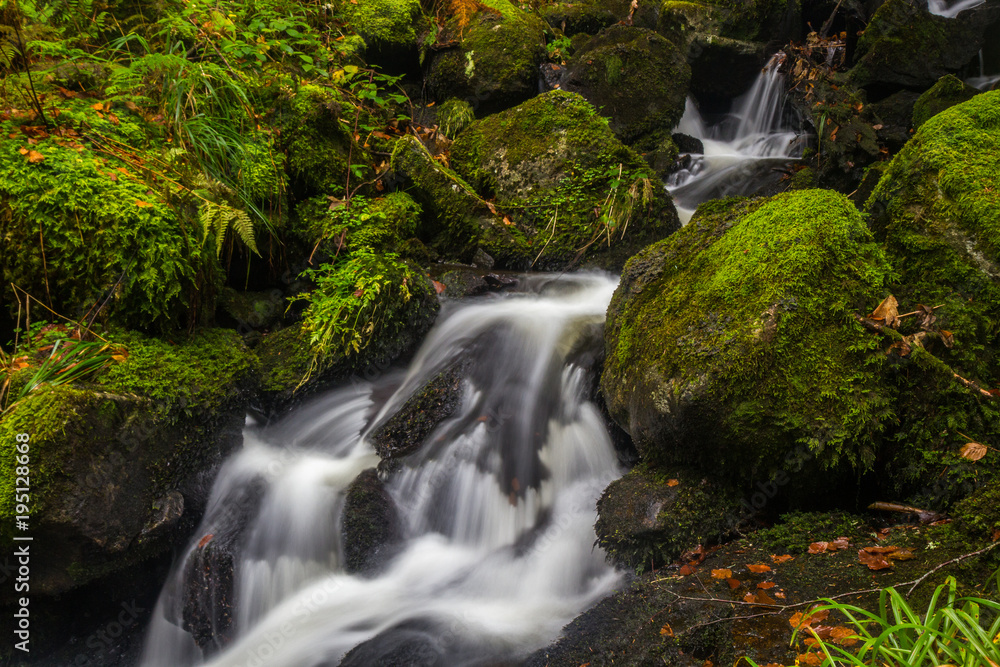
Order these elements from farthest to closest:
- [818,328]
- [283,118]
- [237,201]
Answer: [283,118], [237,201], [818,328]

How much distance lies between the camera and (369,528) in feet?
13.3

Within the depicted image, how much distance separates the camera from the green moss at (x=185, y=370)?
368cm

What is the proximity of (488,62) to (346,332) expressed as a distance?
16.5 feet

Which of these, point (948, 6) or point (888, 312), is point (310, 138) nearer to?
point (888, 312)

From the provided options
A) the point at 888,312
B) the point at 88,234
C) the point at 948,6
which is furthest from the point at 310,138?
the point at 948,6

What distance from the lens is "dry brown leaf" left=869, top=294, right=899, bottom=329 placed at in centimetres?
336

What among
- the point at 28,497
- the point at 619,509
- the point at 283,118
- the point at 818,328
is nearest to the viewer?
the point at 28,497

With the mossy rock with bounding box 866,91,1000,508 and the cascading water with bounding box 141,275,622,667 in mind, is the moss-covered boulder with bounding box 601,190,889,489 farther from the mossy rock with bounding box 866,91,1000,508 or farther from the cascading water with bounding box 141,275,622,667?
the cascading water with bounding box 141,275,622,667

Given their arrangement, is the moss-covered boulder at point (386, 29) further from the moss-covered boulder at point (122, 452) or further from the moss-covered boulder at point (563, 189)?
the moss-covered boulder at point (122, 452)

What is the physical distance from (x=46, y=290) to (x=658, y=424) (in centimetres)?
396

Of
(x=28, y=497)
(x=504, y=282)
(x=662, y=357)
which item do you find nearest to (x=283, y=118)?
(x=504, y=282)

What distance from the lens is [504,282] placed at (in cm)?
606

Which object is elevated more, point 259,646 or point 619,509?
point 619,509

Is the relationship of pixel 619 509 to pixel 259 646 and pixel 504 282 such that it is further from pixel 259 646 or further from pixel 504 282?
pixel 504 282
